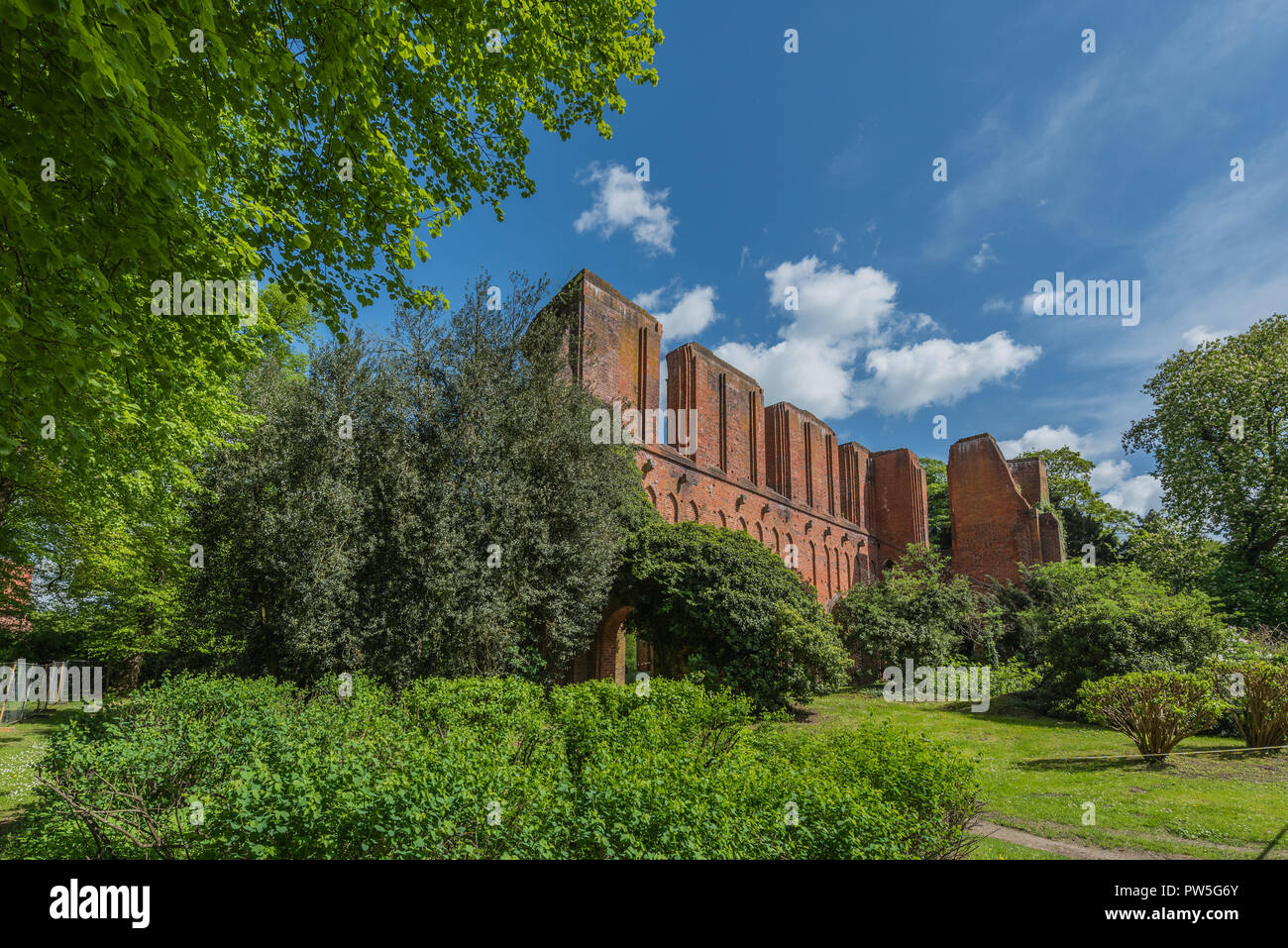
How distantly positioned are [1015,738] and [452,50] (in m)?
16.0

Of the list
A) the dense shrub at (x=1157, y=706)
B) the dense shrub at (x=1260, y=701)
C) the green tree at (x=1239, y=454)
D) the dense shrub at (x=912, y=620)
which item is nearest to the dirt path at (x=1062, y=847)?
the dense shrub at (x=1157, y=706)

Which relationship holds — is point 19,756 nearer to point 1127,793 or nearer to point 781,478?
point 1127,793

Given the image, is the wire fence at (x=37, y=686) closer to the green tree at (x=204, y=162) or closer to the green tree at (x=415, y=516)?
the green tree at (x=415, y=516)

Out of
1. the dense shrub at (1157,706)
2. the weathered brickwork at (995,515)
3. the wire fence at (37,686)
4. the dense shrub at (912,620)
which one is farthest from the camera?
the weathered brickwork at (995,515)

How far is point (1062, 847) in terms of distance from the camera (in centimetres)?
671

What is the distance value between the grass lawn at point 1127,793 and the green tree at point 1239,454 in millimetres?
13584

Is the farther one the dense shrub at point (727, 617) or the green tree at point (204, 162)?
the dense shrub at point (727, 617)

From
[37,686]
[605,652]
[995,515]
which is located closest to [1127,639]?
[605,652]

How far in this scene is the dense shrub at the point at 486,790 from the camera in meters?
3.21

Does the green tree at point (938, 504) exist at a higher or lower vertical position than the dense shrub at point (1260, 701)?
higher

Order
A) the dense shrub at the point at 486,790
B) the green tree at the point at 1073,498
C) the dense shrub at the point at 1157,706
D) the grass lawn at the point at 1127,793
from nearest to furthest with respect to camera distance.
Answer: the dense shrub at the point at 486,790
the grass lawn at the point at 1127,793
the dense shrub at the point at 1157,706
the green tree at the point at 1073,498

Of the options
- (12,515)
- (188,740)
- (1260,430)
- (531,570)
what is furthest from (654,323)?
(1260,430)

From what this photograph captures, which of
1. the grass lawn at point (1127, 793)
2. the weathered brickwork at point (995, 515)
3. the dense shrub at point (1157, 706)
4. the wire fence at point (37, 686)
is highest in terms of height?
the weathered brickwork at point (995, 515)

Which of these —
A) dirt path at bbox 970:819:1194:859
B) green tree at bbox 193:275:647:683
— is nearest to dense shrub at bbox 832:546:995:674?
green tree at bbox 193:275:647:683
